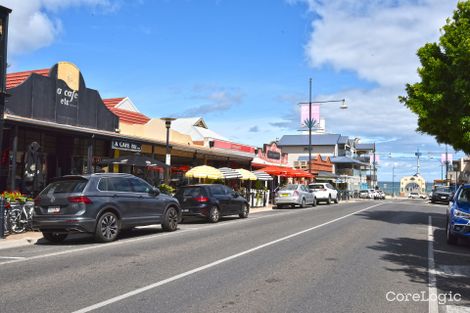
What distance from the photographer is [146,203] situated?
1359 centimetres

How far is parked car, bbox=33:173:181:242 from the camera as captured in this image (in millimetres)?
11555

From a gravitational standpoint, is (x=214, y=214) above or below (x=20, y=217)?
below

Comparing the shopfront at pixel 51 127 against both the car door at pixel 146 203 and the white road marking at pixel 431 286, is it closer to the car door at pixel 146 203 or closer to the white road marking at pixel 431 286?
the car door at pixel 146 203

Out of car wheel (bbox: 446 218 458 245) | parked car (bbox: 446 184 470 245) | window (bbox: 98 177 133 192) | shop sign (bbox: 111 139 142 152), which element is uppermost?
shop sign (bbox: 111 139 142 152)

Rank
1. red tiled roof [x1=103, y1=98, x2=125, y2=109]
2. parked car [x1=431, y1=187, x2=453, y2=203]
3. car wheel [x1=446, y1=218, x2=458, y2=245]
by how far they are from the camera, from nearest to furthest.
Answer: car wheel [x1=446, y1=218, x2=458, y2=245] < red tiled roof [x1=103, y1=98, x2=125, y2=109] < parked car [x1=431, y1=187, x2=453, y2=203]

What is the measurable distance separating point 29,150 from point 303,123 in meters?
23.7

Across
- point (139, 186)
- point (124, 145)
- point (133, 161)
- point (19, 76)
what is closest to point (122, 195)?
point (139, 186)

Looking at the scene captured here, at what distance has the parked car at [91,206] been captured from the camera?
1155cm

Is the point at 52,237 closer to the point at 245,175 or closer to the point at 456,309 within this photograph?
the point at 456,309

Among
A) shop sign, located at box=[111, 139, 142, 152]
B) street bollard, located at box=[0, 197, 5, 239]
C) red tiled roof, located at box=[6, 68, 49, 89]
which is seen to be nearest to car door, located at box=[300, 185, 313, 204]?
shop sign, located at box=[111, 139, 142, 152]

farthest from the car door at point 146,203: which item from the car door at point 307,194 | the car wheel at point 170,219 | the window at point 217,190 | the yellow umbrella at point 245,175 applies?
the car door at point 307,194

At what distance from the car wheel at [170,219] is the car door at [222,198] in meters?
3.64

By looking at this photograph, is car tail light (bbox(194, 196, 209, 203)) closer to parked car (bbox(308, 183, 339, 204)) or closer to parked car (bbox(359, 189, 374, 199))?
parked car (bbox(308, 183, 339, 204))

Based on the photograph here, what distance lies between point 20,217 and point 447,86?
16.0 metres
